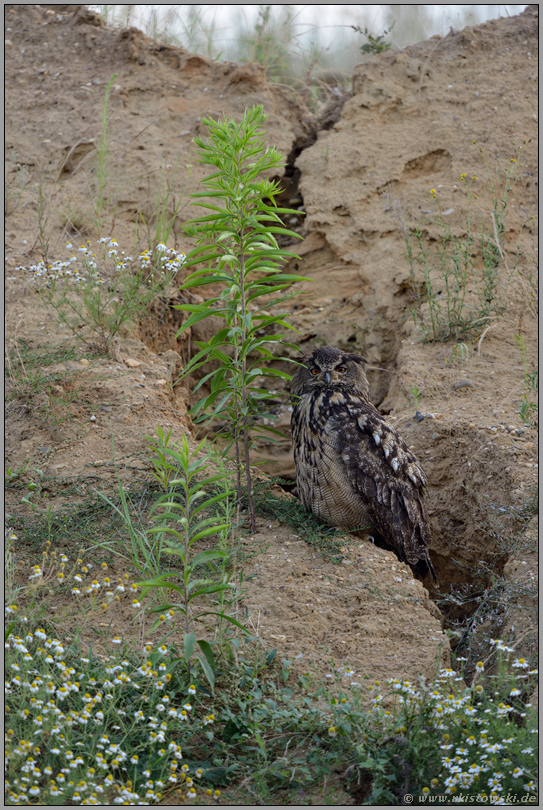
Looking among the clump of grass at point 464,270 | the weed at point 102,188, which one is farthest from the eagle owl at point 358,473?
the weed at point 102,188

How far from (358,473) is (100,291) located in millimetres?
2511

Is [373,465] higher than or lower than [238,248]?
lower

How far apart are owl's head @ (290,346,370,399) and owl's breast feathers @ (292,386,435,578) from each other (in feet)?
0.42

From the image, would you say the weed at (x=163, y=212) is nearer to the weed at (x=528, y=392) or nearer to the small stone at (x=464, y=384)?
the small stone at (x=464, y=384)

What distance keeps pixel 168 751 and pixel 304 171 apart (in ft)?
19.0

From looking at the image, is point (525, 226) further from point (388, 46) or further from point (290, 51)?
point (290, 51)

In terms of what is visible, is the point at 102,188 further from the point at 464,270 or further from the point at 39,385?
the point at 464,270

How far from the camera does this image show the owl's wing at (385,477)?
441 centimetres

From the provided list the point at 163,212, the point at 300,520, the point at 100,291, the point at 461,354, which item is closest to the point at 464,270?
the point at 461,354

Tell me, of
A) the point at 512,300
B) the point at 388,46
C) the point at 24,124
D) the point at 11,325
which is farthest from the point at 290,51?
the point at 11,325

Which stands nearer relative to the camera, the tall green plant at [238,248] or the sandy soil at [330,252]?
the tall green plant at [238,248]

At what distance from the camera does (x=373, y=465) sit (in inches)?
173

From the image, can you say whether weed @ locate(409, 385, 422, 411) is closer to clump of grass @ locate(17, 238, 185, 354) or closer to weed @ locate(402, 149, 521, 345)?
weed @ locate(402, 149, 521, 345)

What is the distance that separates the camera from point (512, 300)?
6.09 m
